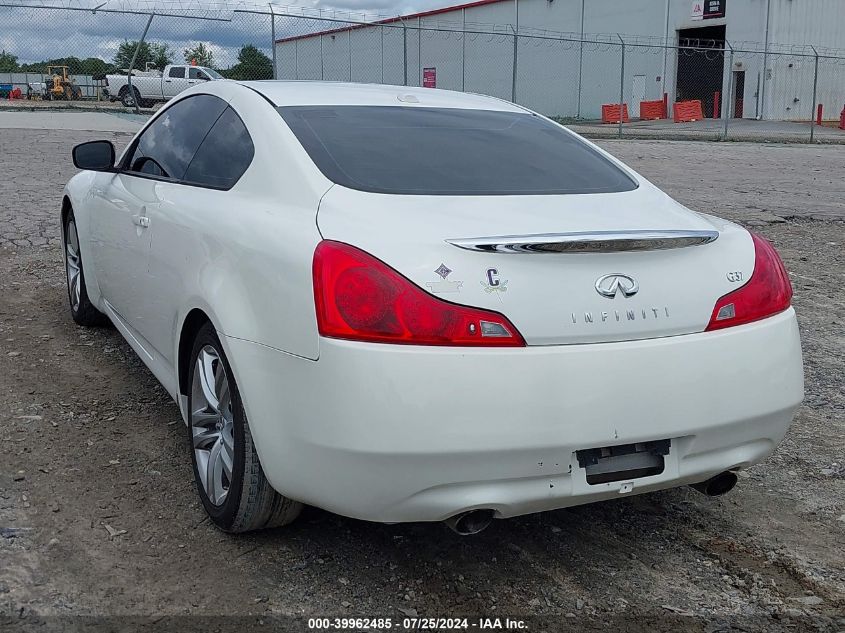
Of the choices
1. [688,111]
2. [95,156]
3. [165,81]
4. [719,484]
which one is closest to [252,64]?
[165,81]

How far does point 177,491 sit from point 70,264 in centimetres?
268

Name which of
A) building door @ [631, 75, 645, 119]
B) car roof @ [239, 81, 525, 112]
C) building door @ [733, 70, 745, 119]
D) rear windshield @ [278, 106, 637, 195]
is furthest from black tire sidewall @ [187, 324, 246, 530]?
building door @ [631, 75, 645, 119]

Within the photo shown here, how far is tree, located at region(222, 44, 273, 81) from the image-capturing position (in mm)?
19516

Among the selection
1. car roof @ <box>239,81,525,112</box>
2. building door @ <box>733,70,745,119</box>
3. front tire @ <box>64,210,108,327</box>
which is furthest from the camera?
building door @ <box>733,70,745,119</box>

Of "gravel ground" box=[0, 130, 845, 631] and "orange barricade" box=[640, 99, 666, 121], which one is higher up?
"orange barricade" box=[640, 99, 666, 121]

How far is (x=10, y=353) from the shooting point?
512 cm

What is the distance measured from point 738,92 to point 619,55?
5712mm

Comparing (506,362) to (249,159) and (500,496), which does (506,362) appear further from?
(249,159)

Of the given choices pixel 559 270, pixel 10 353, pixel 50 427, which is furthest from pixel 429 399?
pixel 10 353

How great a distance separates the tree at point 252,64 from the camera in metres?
19.5

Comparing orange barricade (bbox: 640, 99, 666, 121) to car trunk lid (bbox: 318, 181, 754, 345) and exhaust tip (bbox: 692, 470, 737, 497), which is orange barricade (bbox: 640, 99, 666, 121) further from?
car trunk lid (bbox: 318, 181, 754, 345)

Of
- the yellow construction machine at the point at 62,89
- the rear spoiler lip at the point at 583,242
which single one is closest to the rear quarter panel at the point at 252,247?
the rear spoiler lip at the point at 583,242

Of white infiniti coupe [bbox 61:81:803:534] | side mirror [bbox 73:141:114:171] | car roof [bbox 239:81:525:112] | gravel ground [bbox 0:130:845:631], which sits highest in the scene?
car roof [bbox 239:81:525:112]

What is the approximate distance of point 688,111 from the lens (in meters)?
37.3
